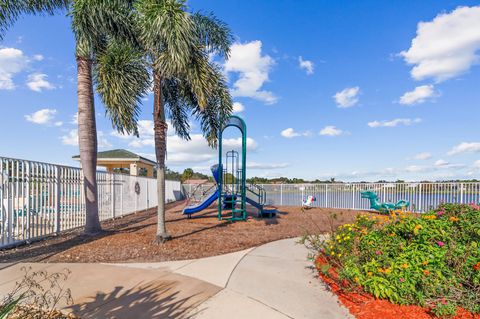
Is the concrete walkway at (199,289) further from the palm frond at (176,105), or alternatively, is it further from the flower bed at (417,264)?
the palm frond at (176,105)

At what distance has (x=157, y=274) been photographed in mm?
4652

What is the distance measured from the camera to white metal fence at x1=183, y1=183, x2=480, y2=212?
1227 cm

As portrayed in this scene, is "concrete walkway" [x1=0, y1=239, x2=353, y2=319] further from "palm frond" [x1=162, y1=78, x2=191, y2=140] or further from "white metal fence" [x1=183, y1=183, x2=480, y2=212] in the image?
"white metal fence" [x1=183, y1=183, x2=480, y2=212]

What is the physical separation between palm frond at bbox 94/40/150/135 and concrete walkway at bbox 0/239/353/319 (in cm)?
382

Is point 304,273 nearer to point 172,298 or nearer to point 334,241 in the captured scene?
point 334,241

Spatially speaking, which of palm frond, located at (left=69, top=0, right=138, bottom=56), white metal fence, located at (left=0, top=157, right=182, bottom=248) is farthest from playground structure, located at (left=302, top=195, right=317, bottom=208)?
palm frond, located at (left=69, top=0, right=138, bottom=56)

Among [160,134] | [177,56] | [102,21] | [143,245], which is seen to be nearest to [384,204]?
[160,134]

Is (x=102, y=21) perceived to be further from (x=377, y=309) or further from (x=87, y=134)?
(x=377, y=309)

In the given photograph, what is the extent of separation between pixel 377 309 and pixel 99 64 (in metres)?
8.07

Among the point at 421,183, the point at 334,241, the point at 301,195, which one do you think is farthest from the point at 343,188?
the point at 334,241

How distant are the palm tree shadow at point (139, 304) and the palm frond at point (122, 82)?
15.1 ft

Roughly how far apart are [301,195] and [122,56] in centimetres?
1413

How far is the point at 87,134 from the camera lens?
7984 millimetres

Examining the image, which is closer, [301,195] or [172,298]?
[172,298]
